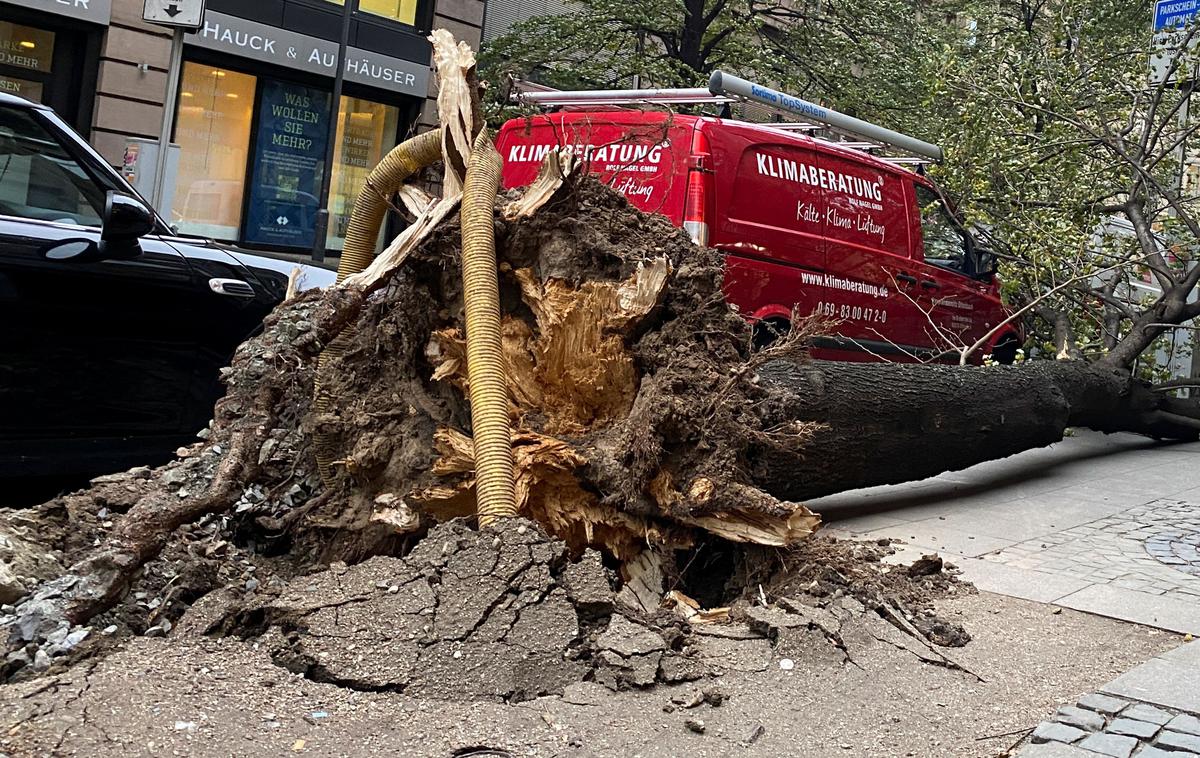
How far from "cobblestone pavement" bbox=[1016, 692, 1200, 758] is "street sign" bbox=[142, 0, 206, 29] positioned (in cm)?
933

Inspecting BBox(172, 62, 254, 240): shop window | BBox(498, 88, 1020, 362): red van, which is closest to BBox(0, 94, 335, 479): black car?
BBox(498, 88, 1020, 362): red van

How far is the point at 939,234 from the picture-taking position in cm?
1298

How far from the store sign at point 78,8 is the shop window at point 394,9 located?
16.1 feet

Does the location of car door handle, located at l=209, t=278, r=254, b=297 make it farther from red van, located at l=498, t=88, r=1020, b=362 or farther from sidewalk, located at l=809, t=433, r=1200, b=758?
sidewalk, located at l=809, t=433, r=1200, b=758

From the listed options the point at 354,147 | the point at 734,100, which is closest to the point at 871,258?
the point at 734,100

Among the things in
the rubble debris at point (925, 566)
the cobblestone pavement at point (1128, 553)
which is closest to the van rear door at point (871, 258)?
the cobblestone pavement at point (1128, 553)

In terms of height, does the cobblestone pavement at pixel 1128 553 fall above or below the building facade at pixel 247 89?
below

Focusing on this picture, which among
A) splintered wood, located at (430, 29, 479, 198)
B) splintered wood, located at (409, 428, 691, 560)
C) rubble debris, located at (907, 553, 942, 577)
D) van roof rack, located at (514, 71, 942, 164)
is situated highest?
van roof rack, located at (514, 71, 942, 164)

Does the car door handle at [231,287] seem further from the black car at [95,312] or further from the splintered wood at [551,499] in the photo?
the splintered wood at [551,499]

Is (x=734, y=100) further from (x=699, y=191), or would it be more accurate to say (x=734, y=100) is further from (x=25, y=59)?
(x=25, y=59)

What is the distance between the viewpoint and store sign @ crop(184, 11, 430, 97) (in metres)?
17.2

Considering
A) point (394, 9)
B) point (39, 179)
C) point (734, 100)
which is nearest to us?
→ point (39, 179)

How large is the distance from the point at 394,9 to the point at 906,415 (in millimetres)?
15249

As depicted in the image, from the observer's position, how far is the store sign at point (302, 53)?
56.3 feet
